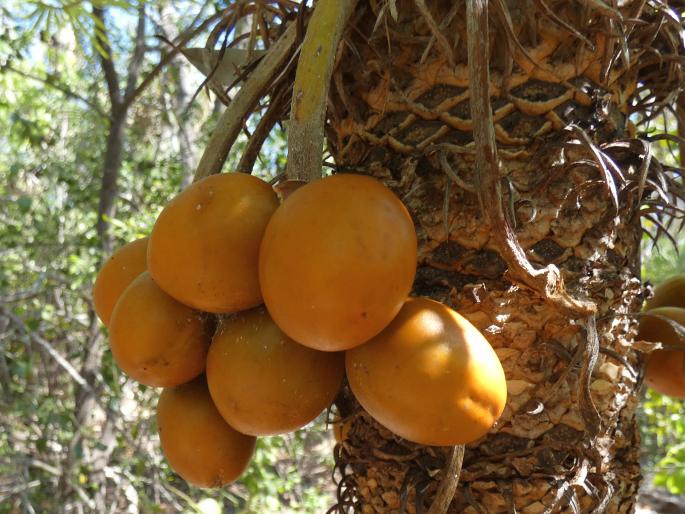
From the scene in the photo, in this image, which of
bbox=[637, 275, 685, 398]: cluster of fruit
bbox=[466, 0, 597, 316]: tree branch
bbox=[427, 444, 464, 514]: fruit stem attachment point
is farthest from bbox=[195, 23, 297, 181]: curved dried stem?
bbox=[637, 275, 685, 398]: cluster of fruit

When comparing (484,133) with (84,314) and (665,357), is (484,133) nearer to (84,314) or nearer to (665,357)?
(665,357)

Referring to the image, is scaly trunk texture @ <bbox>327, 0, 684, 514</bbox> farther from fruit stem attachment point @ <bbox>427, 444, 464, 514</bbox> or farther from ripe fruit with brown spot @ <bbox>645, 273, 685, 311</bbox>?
ripe fruit with brown spot @ <bbox>645, 273, 685, 311</bbox>

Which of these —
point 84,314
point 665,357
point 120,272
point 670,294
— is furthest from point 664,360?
point 84,314

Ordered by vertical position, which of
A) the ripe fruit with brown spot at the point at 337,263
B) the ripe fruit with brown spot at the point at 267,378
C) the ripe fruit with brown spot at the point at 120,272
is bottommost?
the ripe fruit with brown spot at the point at 267,378

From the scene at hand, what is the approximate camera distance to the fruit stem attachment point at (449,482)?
0.66 m

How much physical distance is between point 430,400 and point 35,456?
3.43 m

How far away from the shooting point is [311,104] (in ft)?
2.25

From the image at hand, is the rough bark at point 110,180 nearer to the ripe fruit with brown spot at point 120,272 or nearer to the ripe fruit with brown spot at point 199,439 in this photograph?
the ripe fruit with brown spot at point 120,272

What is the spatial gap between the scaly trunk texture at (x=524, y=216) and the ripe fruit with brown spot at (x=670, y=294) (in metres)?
0.30

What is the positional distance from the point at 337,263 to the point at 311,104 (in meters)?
0.23

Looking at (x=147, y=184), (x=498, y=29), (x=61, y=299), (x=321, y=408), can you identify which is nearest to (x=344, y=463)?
(x=321, y=408)

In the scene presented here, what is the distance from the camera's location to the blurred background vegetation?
9.25ft

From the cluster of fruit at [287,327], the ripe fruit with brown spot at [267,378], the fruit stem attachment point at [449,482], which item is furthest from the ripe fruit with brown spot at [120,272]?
the fruit stem attachment point at [449,482]

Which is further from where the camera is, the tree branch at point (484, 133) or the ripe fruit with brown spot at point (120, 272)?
the ripe fruit with brown spot at point (120, 272)
